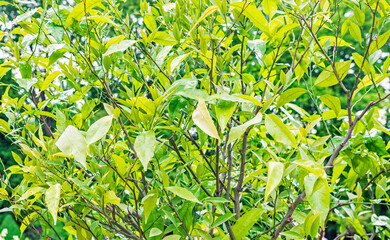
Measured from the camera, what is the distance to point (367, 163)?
1.02m

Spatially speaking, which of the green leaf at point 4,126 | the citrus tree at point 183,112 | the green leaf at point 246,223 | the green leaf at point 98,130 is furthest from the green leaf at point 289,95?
the green leaf at point 4,126

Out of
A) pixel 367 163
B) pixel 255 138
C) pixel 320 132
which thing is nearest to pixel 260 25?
pixel 367 163

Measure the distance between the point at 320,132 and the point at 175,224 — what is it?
9.90m

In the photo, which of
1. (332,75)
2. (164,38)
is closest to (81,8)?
(164,38)

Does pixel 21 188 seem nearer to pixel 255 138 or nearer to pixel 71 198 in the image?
pixel 71 198

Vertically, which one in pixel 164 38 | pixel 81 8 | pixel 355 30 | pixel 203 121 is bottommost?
pixel 355 30

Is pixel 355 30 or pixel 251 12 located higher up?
pixel 251 12

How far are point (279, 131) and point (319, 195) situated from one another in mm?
119

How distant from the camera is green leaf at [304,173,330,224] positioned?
1.74 feet

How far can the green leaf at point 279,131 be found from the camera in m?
0.58

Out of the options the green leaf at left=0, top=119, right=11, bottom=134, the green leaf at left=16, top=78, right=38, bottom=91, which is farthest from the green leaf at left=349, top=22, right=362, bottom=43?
the green leaf at left=0, top=119, right=11, bottom=134

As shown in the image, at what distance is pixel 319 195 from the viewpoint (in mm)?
538

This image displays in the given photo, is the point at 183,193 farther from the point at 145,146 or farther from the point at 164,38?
the point at 164,38

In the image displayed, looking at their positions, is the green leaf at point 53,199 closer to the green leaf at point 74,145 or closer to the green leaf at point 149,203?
the green leaf at point 74,145
